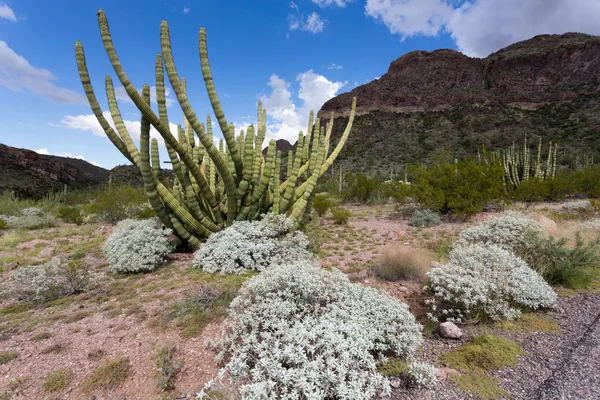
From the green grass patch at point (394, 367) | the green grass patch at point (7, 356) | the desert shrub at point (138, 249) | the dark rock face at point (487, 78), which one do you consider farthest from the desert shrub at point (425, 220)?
the dark rock face at point (487, 78)

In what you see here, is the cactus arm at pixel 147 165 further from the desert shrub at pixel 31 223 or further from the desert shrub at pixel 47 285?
the desert shrub at pixel 31 223

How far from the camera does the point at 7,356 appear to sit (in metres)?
3.14

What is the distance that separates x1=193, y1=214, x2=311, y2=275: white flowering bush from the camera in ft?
19.0

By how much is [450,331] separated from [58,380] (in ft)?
13.7

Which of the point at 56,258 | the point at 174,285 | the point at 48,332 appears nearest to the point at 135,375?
the point at 48,332

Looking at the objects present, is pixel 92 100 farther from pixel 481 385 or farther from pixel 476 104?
pixel 476 104

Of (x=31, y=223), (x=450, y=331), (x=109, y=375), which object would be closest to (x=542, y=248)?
(x=450, y=331)

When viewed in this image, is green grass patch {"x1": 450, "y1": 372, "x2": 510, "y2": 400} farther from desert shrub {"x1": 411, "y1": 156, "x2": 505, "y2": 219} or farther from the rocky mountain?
Answer: the rocky mountain

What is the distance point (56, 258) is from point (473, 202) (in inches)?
510

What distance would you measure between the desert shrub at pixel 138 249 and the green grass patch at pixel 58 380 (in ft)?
10.4

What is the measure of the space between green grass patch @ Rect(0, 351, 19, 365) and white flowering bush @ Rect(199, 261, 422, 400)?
2.24m

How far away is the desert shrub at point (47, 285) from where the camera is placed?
4930 mm

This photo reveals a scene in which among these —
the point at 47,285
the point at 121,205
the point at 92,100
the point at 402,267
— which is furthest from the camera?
→ the point at 121,205

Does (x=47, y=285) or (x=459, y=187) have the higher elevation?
(x=459, y=187)
